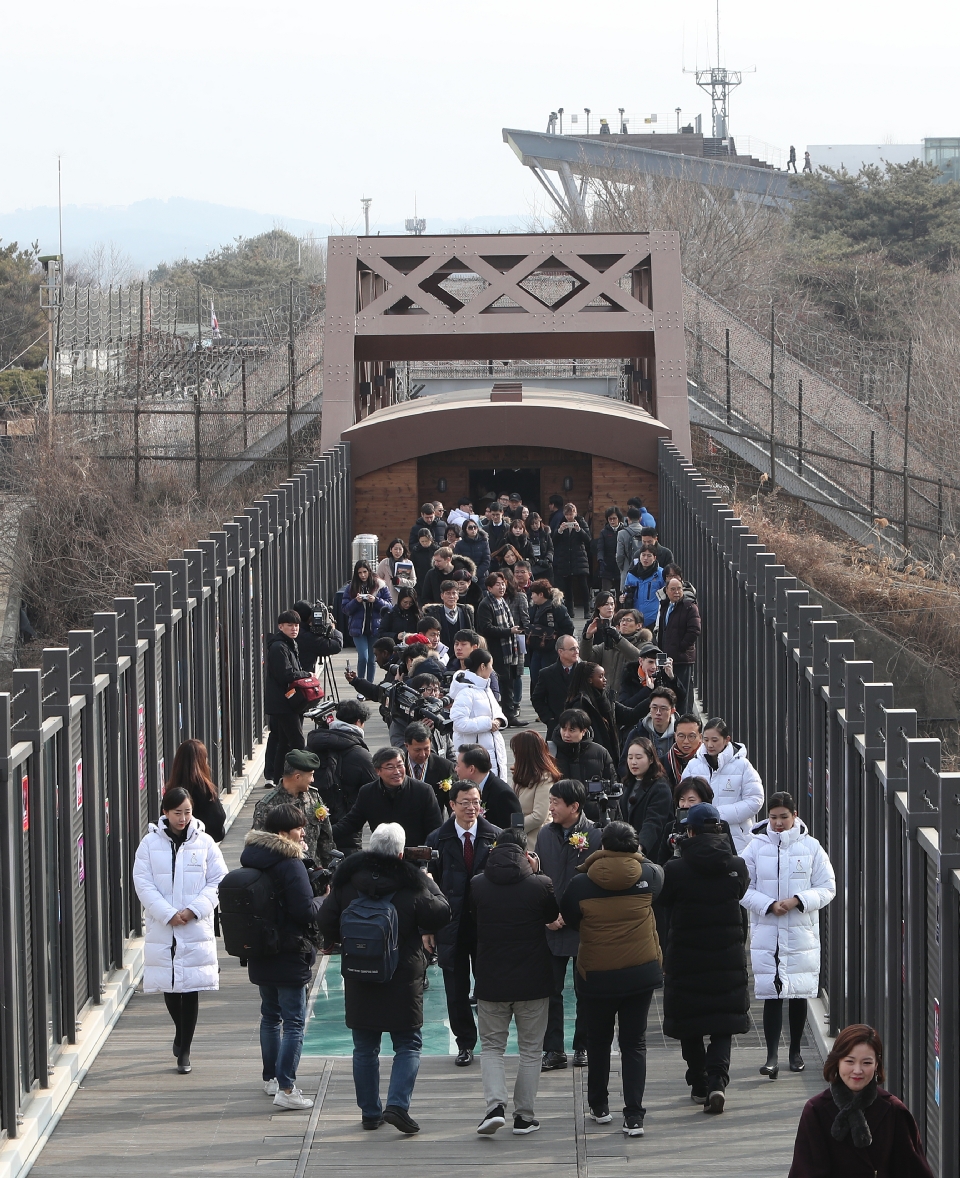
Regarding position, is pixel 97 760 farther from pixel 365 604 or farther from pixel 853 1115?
pixel 365 604

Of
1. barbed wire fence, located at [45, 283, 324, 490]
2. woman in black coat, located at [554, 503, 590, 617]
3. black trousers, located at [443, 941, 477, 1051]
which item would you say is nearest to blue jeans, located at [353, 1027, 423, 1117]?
black trousers, located at [443, 941, 477, 1051]

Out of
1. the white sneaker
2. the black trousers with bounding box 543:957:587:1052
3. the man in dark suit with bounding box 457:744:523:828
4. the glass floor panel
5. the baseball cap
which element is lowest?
the glass floor panel

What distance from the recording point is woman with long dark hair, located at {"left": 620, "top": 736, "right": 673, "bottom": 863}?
9.30 metres

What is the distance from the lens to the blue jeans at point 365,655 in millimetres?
17203

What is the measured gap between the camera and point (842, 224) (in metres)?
84.4

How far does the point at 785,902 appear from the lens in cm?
841

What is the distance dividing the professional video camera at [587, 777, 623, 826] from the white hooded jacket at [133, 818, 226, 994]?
214cm

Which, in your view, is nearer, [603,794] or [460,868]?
[460,868]

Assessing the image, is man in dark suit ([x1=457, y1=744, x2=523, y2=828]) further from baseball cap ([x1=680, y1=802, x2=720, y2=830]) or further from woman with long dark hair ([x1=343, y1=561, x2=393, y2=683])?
woman with long dark hair ([x1=343, y1=561, x2=393, y2=683])

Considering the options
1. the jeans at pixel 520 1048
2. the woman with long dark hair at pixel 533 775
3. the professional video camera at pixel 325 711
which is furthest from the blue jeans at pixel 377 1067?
the professional video camera at pixel 325 711

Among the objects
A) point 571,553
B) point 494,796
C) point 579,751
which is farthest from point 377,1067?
point 571,553

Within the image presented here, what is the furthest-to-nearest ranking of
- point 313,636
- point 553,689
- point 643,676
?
point 313,636, point 553,689, point 643,676

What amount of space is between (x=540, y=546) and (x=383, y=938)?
16.4m

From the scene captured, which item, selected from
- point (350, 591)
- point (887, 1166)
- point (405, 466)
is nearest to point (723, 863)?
point (887, 1166)
